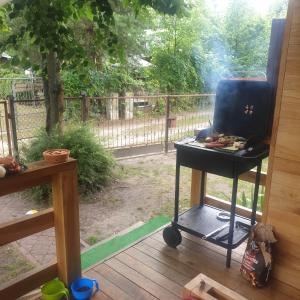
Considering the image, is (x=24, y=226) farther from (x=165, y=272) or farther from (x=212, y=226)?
(x=212, y=226)

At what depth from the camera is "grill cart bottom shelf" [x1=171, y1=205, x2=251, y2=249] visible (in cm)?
211

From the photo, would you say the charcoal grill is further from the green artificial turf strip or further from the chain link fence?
the chain link fence

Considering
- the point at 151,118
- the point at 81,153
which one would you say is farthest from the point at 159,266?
the point at 151,118

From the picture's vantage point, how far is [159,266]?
2107 mm

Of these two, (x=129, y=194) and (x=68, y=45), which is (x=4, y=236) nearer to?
(x=68, y=45)

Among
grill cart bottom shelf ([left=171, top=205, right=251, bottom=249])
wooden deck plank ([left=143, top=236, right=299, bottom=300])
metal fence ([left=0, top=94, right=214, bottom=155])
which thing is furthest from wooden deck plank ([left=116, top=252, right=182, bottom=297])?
metal fence ([left=0, top=94, right=214, bottom=155])

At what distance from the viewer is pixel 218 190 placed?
13.6 feet

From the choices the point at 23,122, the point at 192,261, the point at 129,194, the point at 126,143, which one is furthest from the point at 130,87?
the point at 192,261

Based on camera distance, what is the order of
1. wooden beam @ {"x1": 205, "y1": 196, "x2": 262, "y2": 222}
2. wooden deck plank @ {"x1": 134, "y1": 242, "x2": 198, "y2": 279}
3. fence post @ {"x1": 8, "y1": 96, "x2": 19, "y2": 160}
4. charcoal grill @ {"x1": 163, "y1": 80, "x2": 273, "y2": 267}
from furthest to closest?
fence post @ {"x1": 8, "y1": 96, "x2": 19, "y2": 160} → wooden beam @ {"x1": 205, "y1": 196, "x2": 262, "y2": 222} → wooden deck plank @ {"x1": 134, "y1": 242, "x2": 198, "y2": 279} → charcoal grill @ {"x1": 163, "y1": 80, "x2": 273, "y2": 267}

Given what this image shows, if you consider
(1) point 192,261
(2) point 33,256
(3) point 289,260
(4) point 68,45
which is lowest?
(2) point 33,256

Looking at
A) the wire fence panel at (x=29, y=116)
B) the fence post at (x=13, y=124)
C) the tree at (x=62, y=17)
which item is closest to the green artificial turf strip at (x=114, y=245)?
the tree at (x=62, y=17)

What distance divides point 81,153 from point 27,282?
2.30 metres

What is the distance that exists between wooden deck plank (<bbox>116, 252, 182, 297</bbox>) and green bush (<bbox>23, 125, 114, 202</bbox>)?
1.81 m

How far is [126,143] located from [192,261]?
3.86 metres
